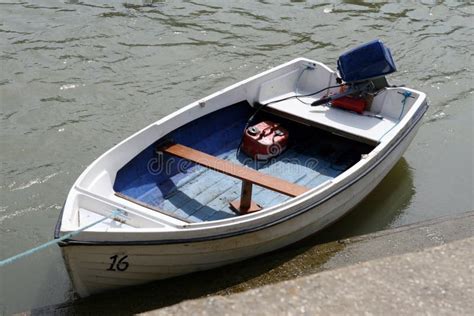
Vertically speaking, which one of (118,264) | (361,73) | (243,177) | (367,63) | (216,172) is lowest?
(118,264)

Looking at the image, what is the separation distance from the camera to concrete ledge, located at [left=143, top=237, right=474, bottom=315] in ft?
14.8

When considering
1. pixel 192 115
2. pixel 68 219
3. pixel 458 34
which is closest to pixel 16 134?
pixel 192 115

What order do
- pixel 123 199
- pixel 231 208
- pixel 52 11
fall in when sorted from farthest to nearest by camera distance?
pixel 52 11 < pixel 231 208 < pixel 123 199

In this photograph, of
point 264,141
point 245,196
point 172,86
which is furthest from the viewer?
point 172,86

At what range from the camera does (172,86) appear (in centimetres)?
1037

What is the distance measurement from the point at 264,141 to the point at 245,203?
135 centimetres

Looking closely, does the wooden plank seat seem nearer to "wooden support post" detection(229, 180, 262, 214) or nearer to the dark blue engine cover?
"wooden support post" detection(229, 180, 262, 214)

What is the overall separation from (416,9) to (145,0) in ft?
22.0

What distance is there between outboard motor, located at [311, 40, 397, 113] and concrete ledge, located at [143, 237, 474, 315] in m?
3.34

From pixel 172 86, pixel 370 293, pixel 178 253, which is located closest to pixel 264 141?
pixel 178 253

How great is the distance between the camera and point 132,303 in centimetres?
576

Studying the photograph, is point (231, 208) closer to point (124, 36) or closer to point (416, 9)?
point (124, 36)

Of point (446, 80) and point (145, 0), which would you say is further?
point (145, 0)

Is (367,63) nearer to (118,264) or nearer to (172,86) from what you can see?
(172,86)
